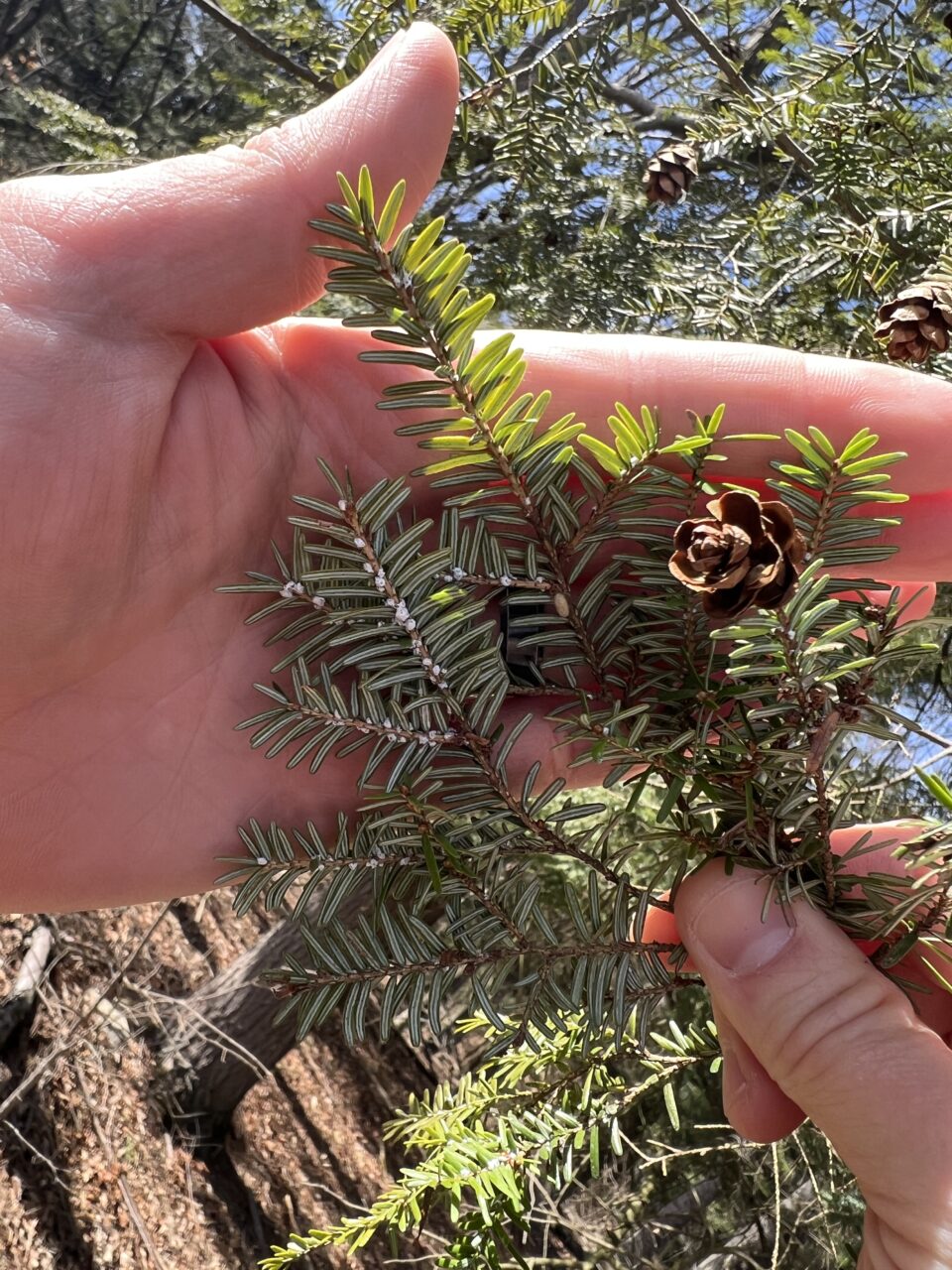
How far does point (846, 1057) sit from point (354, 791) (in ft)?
1.90

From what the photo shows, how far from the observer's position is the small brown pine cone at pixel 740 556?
0.73 m

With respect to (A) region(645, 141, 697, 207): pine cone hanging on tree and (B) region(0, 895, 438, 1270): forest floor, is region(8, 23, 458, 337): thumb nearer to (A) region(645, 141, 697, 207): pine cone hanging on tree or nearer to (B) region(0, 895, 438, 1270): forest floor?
(A) region(645, 141, 697, 207): pine cone hanging on tree

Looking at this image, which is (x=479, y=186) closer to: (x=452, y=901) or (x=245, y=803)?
(x=245, y=803)

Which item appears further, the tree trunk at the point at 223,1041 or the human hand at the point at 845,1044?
the tree trunk at the point at 223,1041

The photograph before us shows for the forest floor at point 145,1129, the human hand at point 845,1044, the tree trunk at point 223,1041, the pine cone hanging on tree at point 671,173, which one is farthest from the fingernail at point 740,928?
the tree trunk at point 223,1041

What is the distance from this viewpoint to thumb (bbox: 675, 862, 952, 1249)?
2.88 feet

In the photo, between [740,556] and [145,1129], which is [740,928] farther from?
[145,1129]

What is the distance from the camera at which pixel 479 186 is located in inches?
96.3

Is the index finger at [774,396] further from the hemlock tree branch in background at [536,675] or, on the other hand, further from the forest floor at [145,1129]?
the forest floor at [145,1129]

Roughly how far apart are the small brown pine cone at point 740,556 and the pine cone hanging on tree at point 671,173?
3.58ft

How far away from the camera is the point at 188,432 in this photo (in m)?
1.06

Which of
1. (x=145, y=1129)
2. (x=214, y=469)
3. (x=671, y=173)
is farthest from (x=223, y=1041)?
(x=671, y=173)

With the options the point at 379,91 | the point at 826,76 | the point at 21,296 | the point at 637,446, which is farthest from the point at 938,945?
the point at 826,76

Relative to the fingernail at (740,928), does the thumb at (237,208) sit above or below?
above
